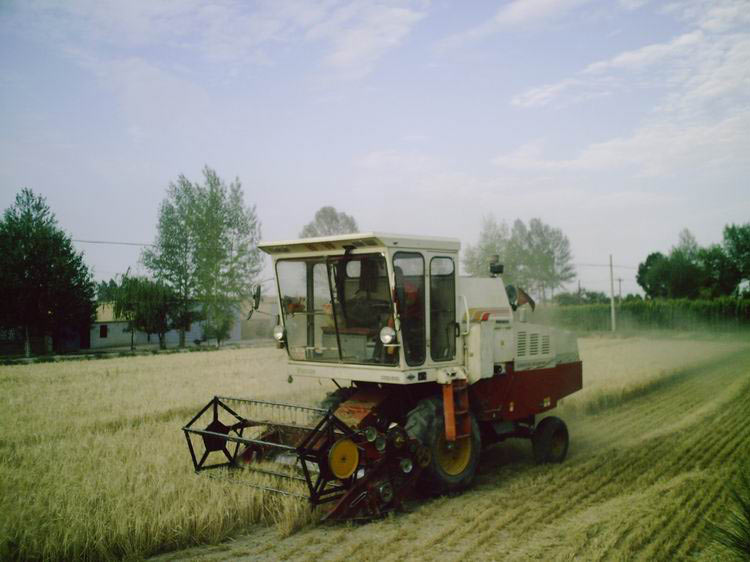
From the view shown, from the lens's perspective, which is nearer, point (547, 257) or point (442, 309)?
point (442, 309)

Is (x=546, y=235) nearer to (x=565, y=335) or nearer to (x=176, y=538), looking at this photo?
(x=565, y=335)

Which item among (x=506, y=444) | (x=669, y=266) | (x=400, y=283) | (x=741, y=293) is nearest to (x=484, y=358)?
(x=400, y=283)

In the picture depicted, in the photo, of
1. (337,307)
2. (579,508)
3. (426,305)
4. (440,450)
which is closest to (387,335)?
(426,305)

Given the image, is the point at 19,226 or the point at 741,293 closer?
the point at 19,226

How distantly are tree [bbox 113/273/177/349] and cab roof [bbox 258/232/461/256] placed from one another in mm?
37291

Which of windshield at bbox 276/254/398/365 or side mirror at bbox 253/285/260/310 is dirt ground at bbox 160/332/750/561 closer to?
windshield at bbox 276/254/398/365

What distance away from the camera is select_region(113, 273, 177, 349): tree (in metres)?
41.8

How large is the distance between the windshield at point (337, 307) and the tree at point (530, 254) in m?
28.2

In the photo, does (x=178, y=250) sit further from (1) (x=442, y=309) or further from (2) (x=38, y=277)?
(1) (x=442, y=309)

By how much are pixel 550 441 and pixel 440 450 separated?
7.00ft

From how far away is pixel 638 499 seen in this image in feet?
20.7

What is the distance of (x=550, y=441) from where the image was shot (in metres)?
8.09

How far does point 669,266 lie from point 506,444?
5869 cm

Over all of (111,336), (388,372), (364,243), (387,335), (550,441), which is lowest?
(550,441)
